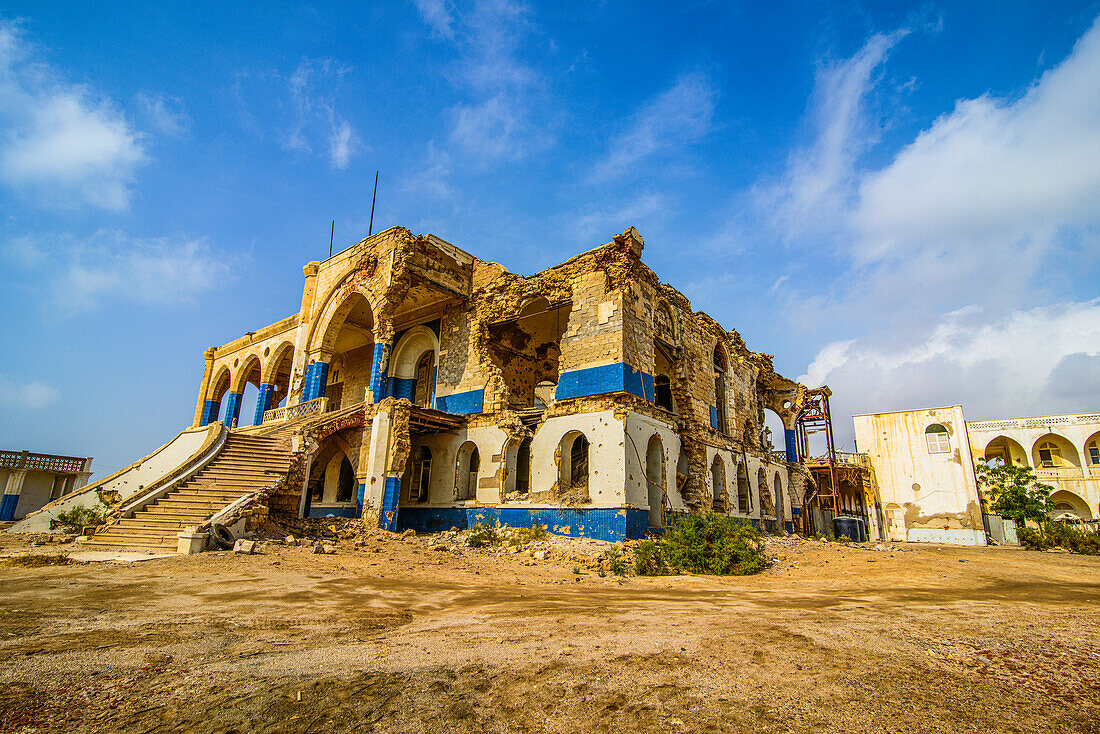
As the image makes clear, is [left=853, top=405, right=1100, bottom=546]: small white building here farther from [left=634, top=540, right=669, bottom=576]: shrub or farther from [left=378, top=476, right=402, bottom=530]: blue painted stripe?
[left=378, top=476, right=402, bottom=530]: blue painted stripe

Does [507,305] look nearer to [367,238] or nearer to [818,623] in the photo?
[367,238]

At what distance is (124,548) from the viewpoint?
1140 centimetres

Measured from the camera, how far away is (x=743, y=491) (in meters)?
22.9

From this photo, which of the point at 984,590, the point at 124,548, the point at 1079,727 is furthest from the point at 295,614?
the point at 984,590

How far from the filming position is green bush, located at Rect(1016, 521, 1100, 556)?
2096 centimetres

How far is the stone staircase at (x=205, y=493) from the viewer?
11992 millimetres

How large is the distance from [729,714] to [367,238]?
21496 millimetres

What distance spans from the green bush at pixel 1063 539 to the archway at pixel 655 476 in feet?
58.2

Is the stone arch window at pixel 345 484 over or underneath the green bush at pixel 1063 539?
over

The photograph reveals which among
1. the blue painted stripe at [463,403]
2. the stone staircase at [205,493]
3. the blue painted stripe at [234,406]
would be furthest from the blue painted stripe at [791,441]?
the blue painted stripe at [234,406]

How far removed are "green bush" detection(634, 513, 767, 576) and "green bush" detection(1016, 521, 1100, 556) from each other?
60.9ft

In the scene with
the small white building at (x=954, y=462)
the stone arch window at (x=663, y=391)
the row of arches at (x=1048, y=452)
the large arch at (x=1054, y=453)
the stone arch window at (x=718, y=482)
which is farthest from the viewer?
the large arch at (x=1054, y=453)

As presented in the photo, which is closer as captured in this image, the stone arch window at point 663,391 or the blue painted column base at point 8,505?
the stone arch window at point 663,391

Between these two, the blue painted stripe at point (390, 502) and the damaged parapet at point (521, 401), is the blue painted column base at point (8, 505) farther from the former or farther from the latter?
the blue painted stripe at point (390, 502)
